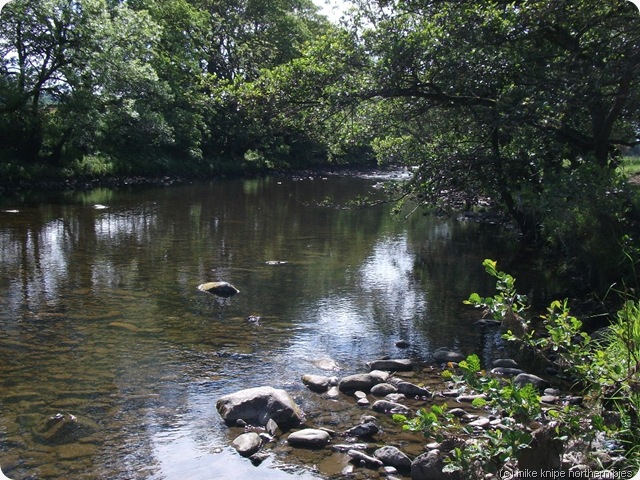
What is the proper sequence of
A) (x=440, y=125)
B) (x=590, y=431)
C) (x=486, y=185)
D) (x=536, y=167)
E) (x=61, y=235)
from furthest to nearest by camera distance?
(x=61, y=235) → (x=440, y=125) → (x=486, y=185) → (x=536, y=167) → (x=590, y=431)

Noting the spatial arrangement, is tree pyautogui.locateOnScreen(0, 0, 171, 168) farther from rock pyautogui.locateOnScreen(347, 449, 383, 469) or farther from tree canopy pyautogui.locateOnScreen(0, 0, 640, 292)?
rock pyautogui.locateOnScreen(347, 449, 383, 469)

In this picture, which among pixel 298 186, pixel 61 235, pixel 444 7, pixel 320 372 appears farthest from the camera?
pixel 298 186

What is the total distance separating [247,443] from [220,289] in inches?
242

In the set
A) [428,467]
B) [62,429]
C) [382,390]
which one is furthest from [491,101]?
[62,429]

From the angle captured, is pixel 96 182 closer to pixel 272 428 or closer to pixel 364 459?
pixel 272 428

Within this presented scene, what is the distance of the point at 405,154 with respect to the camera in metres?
16.4

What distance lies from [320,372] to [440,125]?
30.6 feet

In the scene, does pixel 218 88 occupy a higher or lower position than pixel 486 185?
higher

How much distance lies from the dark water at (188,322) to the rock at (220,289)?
275 mm

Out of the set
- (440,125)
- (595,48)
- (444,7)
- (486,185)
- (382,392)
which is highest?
(444,7)

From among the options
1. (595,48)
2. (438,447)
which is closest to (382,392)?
(438,447)

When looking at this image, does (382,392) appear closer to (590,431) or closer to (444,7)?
(590,431)

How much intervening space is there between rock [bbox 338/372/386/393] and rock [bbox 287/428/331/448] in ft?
4.21

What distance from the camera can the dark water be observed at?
6.05 meters
